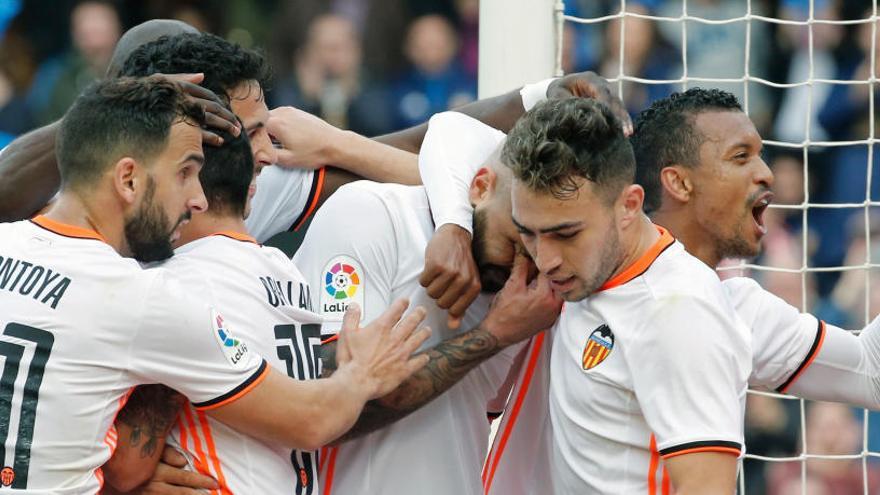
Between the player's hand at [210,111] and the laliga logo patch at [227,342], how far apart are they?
40cm

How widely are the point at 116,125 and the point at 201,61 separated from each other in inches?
15.4

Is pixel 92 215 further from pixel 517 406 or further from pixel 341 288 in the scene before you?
pixel 517 406

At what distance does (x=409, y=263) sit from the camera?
3.17 m

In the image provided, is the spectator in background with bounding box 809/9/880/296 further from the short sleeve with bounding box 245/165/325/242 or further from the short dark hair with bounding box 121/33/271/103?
the short dark hair with bounding box 121/33/271/103

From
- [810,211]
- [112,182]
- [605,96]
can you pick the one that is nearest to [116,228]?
[112,182]

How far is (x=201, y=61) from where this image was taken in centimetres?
307

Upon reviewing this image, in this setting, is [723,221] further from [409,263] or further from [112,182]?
[112,182]

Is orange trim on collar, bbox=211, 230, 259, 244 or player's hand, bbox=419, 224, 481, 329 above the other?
orange trim on collar, bbox=211, 230, 259, 244

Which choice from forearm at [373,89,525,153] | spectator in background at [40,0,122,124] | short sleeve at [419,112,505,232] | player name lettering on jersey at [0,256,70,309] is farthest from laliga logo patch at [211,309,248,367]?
spectator in background at [40,0,122,124]

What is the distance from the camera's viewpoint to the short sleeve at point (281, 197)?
11.2 feet

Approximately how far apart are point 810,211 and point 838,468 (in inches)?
51.9

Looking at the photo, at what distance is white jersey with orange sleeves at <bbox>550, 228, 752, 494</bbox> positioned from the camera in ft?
8.43

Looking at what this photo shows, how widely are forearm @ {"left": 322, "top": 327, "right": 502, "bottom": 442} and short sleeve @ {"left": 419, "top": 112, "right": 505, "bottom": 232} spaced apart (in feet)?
0.90

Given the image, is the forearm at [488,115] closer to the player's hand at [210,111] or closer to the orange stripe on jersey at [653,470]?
the player's hand at [210,111]
